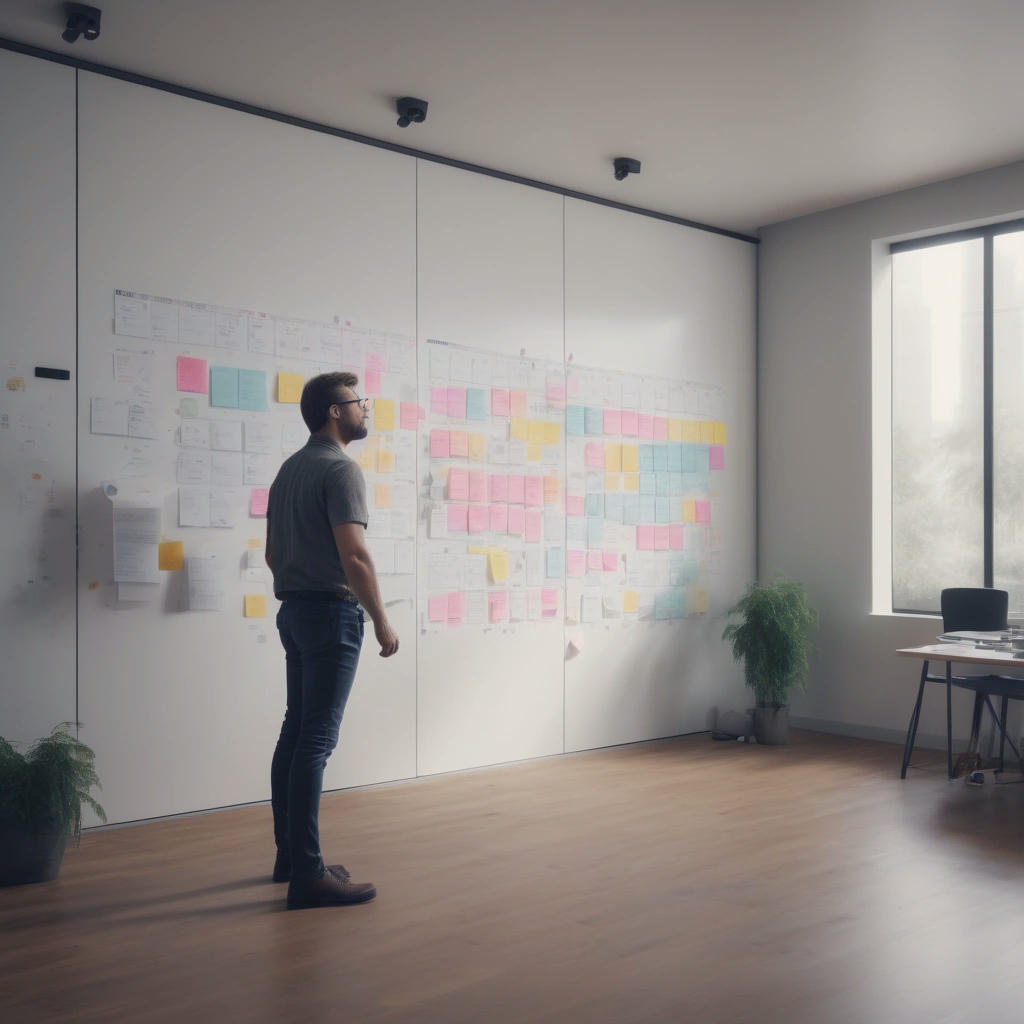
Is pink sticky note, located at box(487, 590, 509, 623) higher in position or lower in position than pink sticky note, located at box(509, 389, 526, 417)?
lower

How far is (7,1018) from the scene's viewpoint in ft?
7.79

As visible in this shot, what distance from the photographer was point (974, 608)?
17.1ft

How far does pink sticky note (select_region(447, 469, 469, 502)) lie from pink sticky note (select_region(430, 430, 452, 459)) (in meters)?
0.09

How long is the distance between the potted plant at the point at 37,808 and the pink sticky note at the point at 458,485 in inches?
85.3

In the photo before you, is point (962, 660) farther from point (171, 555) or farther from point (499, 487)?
point (171, 555)

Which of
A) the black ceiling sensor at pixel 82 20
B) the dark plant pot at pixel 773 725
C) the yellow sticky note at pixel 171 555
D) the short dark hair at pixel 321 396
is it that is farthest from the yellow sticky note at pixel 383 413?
the dark plant pot at pixel 773 725

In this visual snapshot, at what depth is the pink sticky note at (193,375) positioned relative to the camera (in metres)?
4.24

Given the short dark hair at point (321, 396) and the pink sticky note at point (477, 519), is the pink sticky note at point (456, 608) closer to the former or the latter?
the pink sticky note at point (477, 519)

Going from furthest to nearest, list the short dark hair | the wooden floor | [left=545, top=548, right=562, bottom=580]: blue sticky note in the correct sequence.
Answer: [left=545, top=548, right=562, bottom=580]: blue sticky note
the short dark hair
the wooden floor

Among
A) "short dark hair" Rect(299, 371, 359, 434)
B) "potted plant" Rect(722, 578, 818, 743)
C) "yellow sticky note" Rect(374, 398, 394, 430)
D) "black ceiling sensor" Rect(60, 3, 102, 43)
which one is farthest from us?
"potted plant" Rect(722, 578, 818, 743)

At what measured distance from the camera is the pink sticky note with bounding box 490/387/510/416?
5207 mm

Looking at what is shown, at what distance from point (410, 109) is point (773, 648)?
338 cm

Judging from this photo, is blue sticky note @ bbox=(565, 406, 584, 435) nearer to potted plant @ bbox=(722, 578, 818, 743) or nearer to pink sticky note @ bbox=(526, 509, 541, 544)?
pink sticky note @ bbox=(526, 509, 541, 544)

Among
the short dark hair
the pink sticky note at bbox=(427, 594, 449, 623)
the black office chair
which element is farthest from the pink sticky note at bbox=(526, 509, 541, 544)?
the short dark hair
